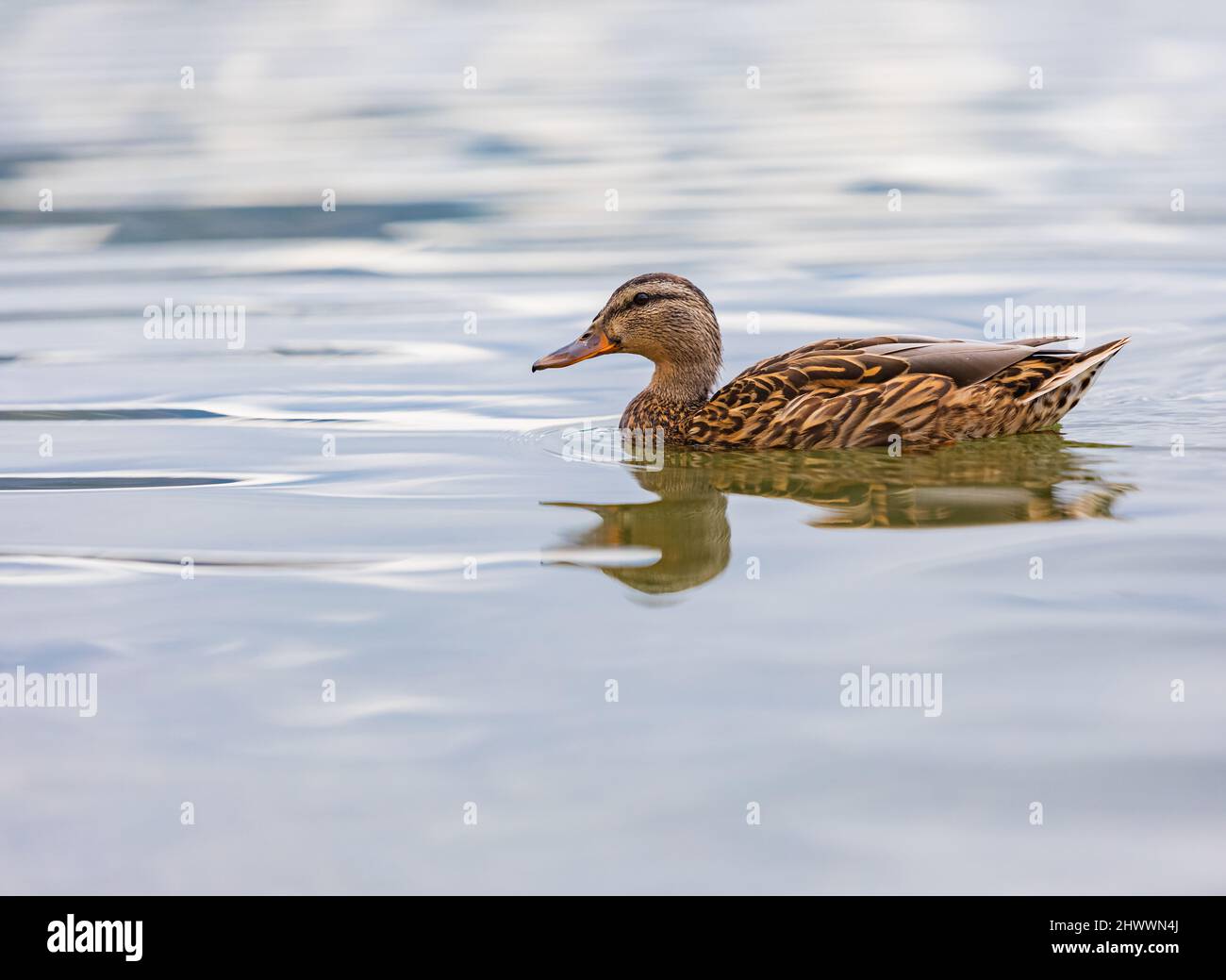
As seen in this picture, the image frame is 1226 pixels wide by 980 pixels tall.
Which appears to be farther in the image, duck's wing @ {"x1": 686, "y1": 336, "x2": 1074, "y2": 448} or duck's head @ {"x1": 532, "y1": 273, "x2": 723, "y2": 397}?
duck's head @ {"x1": 532, "y1": 273, "x2": 723, "y2": 397}

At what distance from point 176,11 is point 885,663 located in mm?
29404

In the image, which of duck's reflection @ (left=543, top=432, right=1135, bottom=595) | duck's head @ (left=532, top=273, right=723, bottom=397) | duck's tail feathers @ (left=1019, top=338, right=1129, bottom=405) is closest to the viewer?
duck's reflection @ (left=543, top=432, right=1135, bottom=595)

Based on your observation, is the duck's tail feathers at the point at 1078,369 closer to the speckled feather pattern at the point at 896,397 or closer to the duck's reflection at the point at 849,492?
the speckled feather pattern at the point at 896,397

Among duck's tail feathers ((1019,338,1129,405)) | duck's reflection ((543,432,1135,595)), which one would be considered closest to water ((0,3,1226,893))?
duck's reflection ((543,432,1135,595))

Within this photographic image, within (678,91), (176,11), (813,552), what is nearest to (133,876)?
(813,552)

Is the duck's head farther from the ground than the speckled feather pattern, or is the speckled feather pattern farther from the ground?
the duck's head

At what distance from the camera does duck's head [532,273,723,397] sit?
36.2ft

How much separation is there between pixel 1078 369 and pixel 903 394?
1.01 m

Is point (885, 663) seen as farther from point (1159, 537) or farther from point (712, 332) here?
point (712, 332)

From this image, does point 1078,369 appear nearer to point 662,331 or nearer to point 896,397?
point 896,397

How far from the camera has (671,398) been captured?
11016 millimetres

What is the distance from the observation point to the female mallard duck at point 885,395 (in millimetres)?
10375

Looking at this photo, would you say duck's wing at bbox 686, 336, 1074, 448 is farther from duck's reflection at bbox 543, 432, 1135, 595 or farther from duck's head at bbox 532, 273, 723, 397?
duck's head at bbox 532, 273, 723, 397

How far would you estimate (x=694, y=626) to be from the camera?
7332mm
